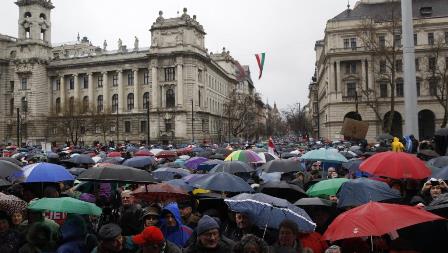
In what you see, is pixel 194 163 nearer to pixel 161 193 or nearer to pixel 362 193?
pixel 161 193

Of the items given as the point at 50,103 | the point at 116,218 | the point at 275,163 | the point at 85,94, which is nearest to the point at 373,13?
the point at 85,94

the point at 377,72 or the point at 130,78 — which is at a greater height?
the point at 130,78

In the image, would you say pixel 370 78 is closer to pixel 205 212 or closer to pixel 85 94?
pixel 85 94

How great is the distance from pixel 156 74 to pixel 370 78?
1317 inches

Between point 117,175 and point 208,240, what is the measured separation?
3.96 m

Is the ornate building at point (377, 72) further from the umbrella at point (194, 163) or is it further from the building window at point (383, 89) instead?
the umbrella at point (194, 163)

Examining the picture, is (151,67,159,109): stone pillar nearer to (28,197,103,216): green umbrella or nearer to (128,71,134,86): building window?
(128,71,134,86): building window

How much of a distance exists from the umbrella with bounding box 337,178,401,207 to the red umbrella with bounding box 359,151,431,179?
113cm

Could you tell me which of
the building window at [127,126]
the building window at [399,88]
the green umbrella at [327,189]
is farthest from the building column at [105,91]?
the green umbrella at [327,189]

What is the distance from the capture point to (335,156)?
47.3 ft

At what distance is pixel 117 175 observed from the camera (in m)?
9.31

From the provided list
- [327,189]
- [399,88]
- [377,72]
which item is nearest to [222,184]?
[327,189]

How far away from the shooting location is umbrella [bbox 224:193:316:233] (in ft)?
21.4

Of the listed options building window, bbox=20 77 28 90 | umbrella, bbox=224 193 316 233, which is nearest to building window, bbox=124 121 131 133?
building window, bbox=20 77 28 90
